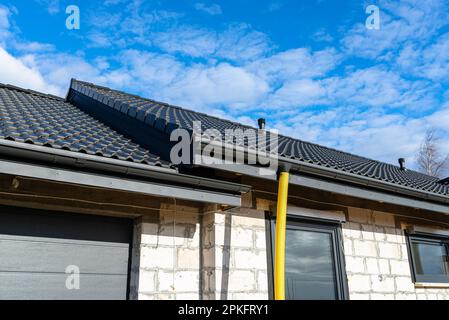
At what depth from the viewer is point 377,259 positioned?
17.7 feet

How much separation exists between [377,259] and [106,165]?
4216 mm

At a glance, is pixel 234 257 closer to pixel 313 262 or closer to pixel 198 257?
pixel 198 257

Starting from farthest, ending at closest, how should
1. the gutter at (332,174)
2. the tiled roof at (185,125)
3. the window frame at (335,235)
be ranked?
the window frame at (335,235)
the tiled roof at (185,125)
the gutter at (332,174)

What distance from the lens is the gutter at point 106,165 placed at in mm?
2787

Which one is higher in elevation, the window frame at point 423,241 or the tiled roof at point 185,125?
the tiled roof at point 185,125

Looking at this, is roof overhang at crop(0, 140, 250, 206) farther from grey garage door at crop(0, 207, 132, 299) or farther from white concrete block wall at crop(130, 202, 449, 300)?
grey garage door at crop(0, 207, 132, 299)

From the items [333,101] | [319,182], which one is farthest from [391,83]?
[319,182]

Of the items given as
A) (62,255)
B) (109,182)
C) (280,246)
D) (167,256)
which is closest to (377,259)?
(280,246)

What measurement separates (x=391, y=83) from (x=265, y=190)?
6227mm

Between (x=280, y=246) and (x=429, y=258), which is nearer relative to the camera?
(x=280, y=246)

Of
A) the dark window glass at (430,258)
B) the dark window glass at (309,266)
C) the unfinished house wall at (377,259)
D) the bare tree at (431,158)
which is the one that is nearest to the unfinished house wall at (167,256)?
the dark window glass at (309,266)

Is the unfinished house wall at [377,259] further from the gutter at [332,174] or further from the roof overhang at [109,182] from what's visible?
the roof overhang at [109,182]

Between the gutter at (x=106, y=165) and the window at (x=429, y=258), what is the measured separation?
380 centimetres

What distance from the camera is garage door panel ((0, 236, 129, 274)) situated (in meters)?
3.31
